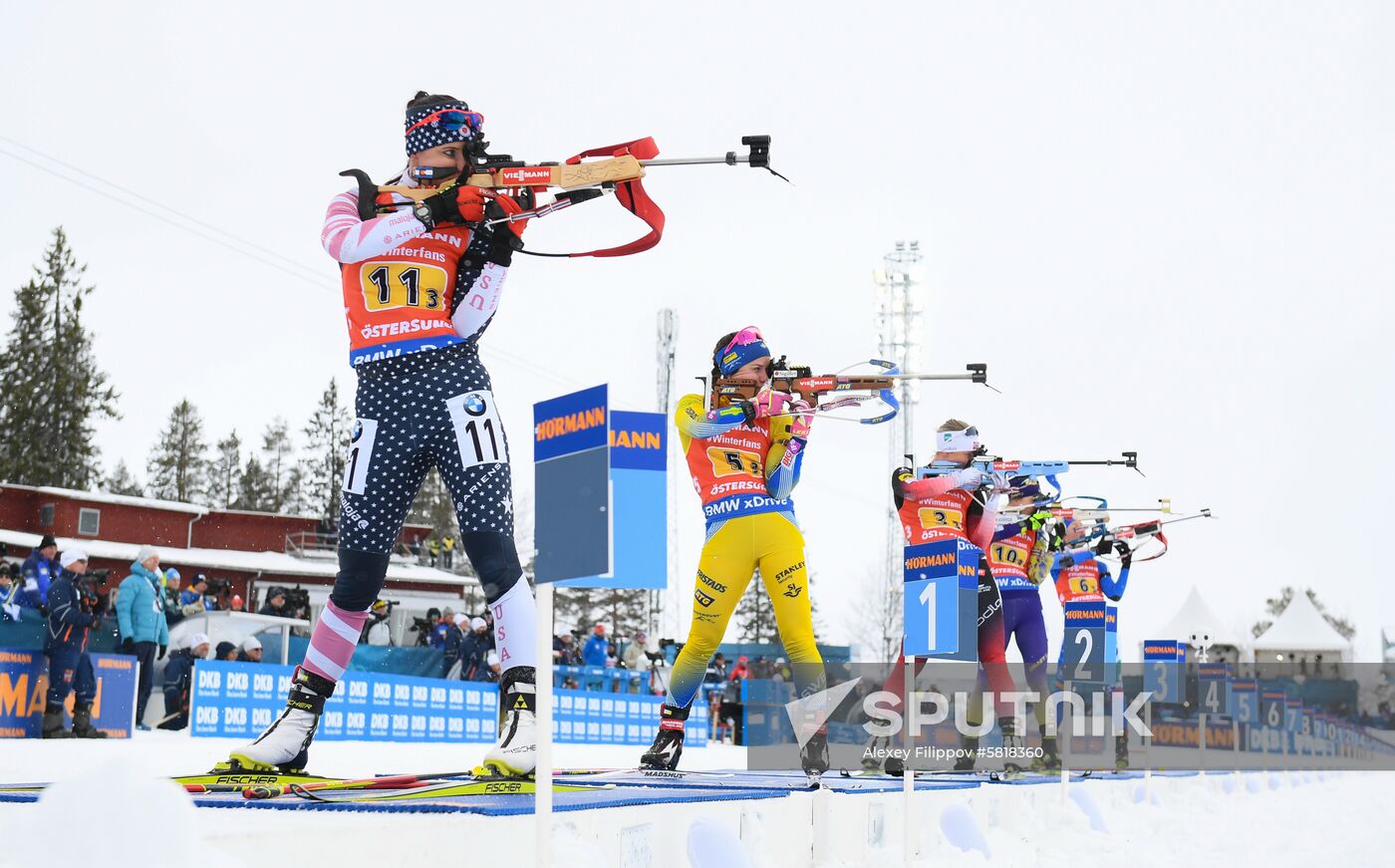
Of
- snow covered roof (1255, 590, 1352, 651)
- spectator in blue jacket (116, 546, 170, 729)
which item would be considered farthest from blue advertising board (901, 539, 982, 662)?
snow covered roof (1255, 590, 1352, 651)

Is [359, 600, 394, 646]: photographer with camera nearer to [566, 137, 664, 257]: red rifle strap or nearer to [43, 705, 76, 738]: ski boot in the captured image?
[43, 705, 76, 738]: ski boot

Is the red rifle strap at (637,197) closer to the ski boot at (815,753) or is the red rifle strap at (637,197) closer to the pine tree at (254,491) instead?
the ski boot at (815,753)

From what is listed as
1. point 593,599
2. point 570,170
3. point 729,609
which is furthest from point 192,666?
point 593,599

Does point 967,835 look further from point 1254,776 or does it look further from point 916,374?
point 1254,776

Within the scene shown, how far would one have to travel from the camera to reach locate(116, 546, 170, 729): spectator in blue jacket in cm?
1407

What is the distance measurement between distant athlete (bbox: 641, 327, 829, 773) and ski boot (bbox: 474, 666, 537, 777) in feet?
7.66

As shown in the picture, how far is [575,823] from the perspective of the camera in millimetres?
3961

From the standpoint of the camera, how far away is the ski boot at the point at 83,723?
12.7 meters

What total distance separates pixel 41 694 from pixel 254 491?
6286 cm

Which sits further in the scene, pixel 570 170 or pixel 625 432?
pixel 570 170

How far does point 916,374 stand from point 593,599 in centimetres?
6750

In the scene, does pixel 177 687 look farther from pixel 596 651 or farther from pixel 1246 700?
pixel 1246 700

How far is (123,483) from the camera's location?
73812mm

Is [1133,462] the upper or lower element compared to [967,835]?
upper
